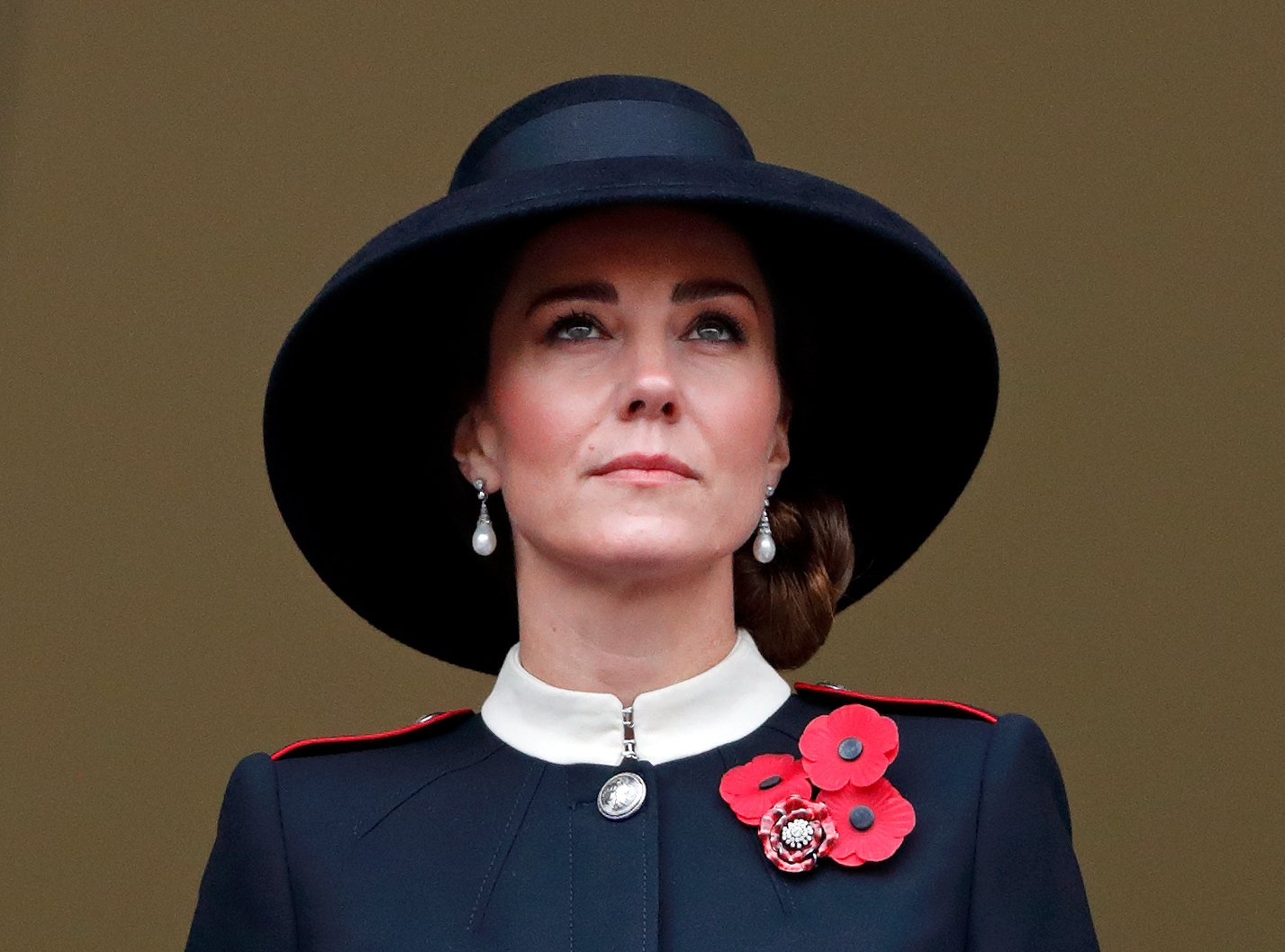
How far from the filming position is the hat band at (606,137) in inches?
108

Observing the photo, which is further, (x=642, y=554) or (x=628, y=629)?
(x=628, y=629)

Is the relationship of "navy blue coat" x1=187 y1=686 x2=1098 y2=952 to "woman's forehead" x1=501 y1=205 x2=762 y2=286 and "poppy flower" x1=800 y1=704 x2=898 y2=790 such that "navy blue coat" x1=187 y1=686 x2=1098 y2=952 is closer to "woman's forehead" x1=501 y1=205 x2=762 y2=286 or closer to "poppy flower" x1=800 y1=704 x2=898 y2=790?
"poppy flower" x1=800 y1=704 x2=898 y2=790

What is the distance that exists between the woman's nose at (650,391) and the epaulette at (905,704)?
43 cm

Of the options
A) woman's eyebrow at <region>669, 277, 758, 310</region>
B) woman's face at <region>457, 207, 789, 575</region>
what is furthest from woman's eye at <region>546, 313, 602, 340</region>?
woman's eyebrow at <region>669, 277, 758, 310</region>

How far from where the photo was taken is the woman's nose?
261cm

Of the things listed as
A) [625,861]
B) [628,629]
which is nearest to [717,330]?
[628,629]

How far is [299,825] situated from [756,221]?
940mm

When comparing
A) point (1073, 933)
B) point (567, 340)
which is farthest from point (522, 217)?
point (1073, 933)

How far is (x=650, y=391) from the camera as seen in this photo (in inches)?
103

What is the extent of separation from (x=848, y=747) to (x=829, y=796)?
0.06 m

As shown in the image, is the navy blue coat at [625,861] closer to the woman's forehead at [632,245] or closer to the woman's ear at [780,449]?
the woman's ear at [780,449]

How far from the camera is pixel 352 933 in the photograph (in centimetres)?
261

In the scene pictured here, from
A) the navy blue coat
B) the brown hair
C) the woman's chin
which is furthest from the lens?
the brown hair

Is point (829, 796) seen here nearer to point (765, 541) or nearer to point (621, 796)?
point (621, 796)
